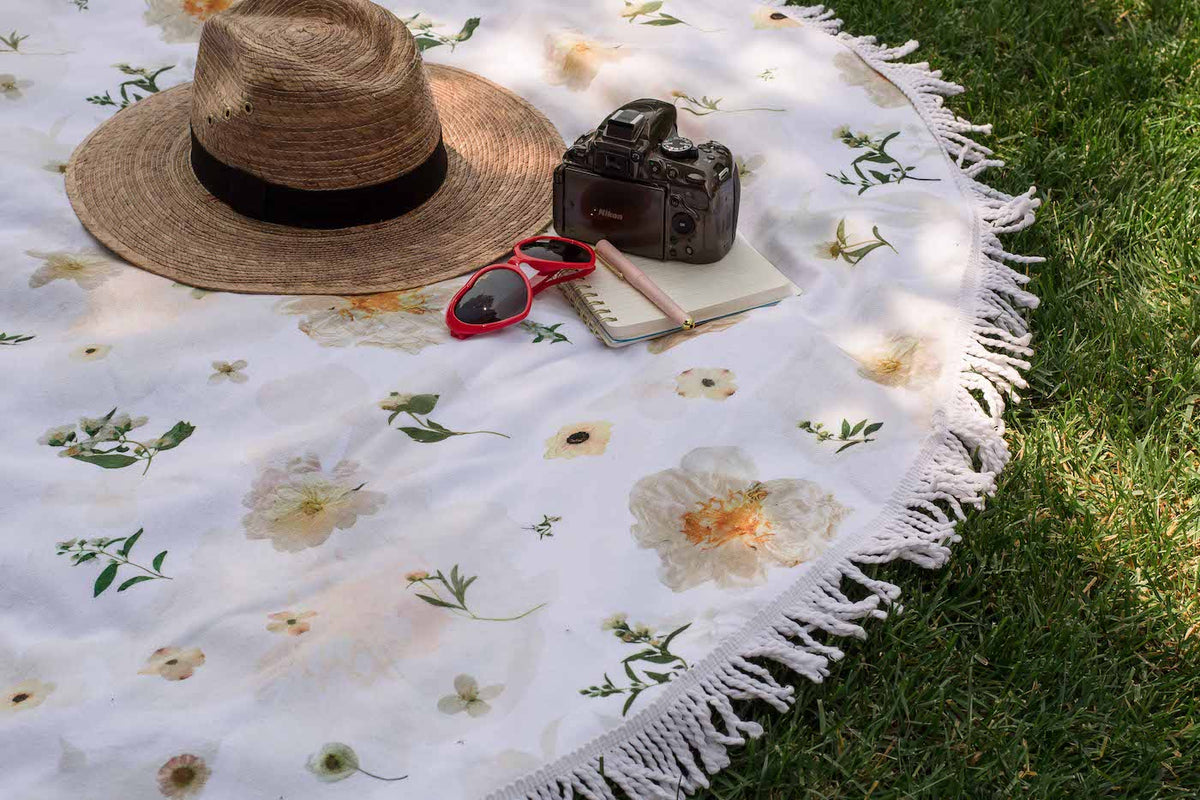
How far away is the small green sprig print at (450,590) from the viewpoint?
120cm

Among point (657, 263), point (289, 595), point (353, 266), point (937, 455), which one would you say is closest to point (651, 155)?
point (657, 263)

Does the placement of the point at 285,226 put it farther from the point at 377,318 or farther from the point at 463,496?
the point at 463,496

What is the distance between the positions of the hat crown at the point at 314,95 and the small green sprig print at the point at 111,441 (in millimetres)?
398

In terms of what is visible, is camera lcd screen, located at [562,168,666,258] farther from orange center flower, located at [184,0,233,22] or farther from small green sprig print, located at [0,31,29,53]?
small green sprig print, located at [0,31,29,53]

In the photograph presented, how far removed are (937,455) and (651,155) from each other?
56 cm

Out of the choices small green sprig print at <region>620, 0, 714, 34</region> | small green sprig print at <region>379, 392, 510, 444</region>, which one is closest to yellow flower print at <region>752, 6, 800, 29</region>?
small green sprig print at <region>620, 0, 714, 34</region>

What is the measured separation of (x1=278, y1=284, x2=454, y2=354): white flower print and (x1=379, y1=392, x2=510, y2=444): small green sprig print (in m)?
0.09

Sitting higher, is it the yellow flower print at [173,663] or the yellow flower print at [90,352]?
the yellow flower print at [90,352]

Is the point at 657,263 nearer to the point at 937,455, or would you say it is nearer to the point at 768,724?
the point at 937,455

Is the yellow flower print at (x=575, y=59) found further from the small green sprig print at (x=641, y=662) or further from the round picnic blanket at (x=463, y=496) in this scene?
the small green sprig print at (x=641, y=662)

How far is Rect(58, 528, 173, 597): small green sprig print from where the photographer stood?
3.97 feet

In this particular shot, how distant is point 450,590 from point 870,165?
1.06m

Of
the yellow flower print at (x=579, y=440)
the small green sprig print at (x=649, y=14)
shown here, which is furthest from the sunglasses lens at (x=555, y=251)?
the small green sprig print at (x=649, y=14)

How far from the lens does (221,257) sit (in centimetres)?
160
